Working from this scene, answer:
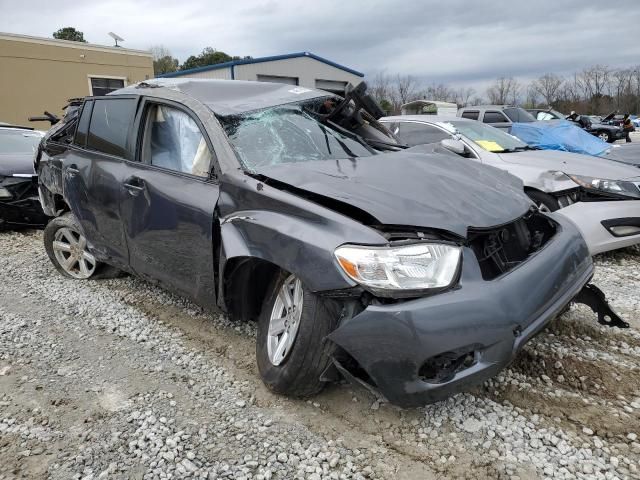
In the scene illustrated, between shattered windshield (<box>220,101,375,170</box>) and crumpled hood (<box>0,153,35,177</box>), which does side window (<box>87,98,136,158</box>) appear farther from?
crumpled hood (<box>0,153,35,177</box>)

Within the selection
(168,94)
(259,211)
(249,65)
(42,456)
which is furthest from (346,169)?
(249,65)

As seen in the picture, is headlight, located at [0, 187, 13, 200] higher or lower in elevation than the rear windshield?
lower

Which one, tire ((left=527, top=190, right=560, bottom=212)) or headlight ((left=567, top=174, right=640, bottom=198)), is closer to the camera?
headlight ((left=567, top=174, right=640, bottom=198))

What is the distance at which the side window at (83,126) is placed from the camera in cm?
425

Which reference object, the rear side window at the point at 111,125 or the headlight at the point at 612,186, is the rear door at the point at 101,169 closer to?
the rear side window at the point at 111,125

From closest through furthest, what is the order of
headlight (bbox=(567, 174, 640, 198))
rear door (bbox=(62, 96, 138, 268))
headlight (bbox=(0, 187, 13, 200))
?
rear door (bbox=(62, 96, 138, 268))
headlight (bbox=(567, 174, 640, 198))
headlight (bbox=(0, 187, 13, 200))

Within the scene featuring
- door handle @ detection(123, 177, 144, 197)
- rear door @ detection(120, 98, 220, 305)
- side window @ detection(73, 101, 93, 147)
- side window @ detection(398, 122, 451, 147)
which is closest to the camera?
rear door @ detection(120, 98, 220, 305)

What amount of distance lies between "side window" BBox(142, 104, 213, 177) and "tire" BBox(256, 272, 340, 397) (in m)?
0.98

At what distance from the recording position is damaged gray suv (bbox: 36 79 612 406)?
215cm

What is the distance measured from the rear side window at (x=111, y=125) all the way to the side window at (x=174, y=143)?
0.22 m

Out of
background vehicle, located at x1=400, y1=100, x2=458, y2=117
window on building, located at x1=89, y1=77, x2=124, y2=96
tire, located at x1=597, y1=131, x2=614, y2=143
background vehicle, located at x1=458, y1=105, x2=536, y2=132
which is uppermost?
window on building, located at x1=89, y1=77, x2=124, y2=96

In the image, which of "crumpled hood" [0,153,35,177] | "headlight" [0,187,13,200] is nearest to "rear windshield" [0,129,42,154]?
"crumpled hood" [0,153,35,177]

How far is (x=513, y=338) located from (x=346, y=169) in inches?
51.6

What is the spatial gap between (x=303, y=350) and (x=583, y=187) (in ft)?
12.9
